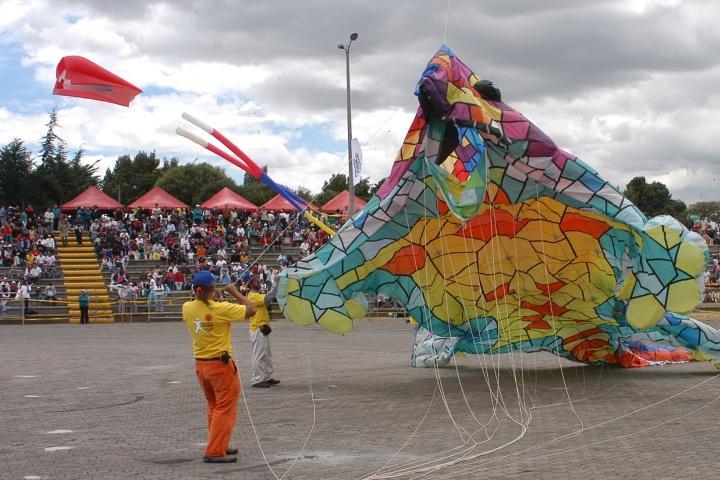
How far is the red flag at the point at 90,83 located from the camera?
1159 cm

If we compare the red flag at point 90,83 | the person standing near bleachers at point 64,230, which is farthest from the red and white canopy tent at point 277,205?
the red flag at point 90,83

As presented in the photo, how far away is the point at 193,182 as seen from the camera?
Result: 87.1 meters

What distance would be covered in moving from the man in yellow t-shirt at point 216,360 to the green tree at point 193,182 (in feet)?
254

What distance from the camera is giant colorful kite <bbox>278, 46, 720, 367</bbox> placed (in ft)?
37.1

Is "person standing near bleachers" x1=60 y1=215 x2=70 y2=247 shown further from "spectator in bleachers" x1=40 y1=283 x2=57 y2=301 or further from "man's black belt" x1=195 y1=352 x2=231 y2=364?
"man's black belt" x1=195 y1=352 x2=231 y2=364

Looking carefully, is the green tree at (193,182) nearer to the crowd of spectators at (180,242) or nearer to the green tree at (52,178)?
the green tree at (52,178)

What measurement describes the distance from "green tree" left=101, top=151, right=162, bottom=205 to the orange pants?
80842 millimetres

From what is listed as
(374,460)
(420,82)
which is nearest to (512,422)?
(374,460)

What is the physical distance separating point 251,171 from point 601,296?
537cm

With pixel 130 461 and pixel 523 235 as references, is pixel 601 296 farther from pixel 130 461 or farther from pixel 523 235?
pixel 130 461

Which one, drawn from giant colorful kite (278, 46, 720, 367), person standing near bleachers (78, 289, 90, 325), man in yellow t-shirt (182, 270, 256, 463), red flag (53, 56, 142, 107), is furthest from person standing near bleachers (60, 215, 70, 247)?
man in yellow t-shirt (182, 270, 256, 463)

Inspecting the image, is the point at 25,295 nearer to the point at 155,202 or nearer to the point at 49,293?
the point at 49,293

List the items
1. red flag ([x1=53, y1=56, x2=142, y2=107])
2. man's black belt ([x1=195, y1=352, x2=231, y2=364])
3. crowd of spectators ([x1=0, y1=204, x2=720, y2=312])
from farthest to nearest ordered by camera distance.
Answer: crowd of spectators ([x1=0, y1=204, x2=720, y2=312]) → red flag ([x1=53, y1=56, x2=142, y2=107]) → man's black belt ([x1=195, y1=352, x2=231, y2=364])

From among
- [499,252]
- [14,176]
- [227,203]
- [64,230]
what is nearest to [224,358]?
[499,252]
